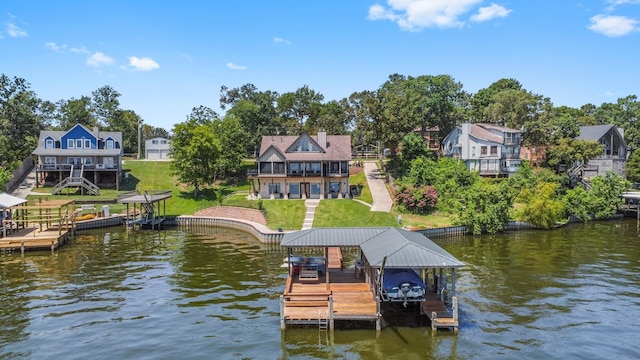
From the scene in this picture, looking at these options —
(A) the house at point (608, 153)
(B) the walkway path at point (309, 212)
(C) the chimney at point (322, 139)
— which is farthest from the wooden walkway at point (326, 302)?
Result: (A) the house at point (608, 153)

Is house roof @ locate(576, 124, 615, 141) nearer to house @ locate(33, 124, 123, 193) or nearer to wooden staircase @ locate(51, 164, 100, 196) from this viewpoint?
house @ locate(33, 124, 123, 193)

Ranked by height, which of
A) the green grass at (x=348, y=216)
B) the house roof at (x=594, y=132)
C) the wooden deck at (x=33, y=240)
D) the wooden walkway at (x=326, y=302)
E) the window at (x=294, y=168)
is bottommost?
the wooden walkway at (x=326, y=302)

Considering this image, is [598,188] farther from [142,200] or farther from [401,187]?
[142,200]

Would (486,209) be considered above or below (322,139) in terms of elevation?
below

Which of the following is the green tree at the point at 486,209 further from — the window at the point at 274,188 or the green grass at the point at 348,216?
the window at the point at 274,188

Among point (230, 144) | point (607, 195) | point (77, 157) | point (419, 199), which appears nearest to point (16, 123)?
point (77, 157)

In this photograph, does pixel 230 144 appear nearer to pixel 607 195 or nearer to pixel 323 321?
pixel 607 195
